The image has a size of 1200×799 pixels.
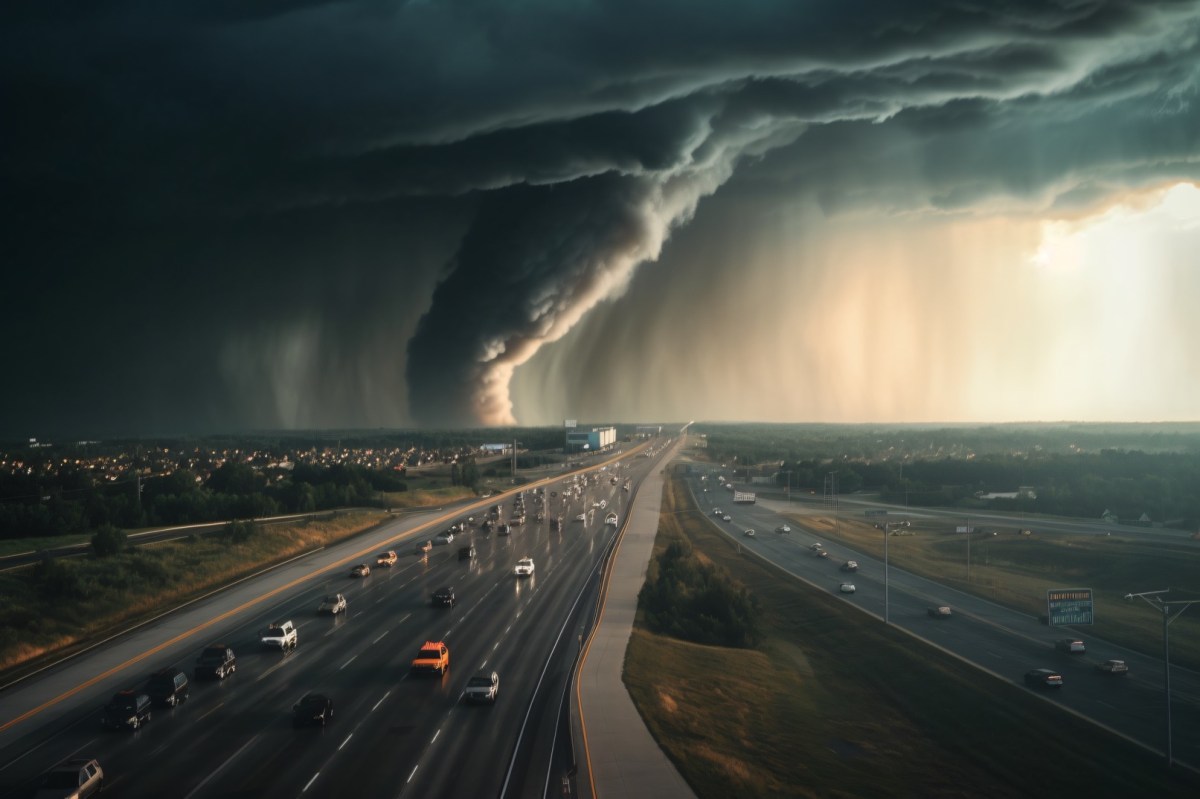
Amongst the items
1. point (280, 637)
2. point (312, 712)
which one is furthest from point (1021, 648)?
point (280, 637)

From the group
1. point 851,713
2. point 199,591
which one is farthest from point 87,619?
point 851,713

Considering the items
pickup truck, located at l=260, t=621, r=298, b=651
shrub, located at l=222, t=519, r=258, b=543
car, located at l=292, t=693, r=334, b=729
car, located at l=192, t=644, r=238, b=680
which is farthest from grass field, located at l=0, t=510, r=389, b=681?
car, located at l=292, t=693, r=334, b=729

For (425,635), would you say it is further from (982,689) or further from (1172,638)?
(1172,638)

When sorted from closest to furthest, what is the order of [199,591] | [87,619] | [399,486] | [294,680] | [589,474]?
[294,680] → [87,619] → [199,591] → [399,486] → [589,474]

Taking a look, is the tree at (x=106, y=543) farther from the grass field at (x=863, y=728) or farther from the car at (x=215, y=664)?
the grass field at (x=863, y=728)

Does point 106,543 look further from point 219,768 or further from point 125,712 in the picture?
point 219,768

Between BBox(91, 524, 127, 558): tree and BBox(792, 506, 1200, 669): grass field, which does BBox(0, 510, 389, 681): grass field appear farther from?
BBox(792, 506, 1200, 669): grass field
